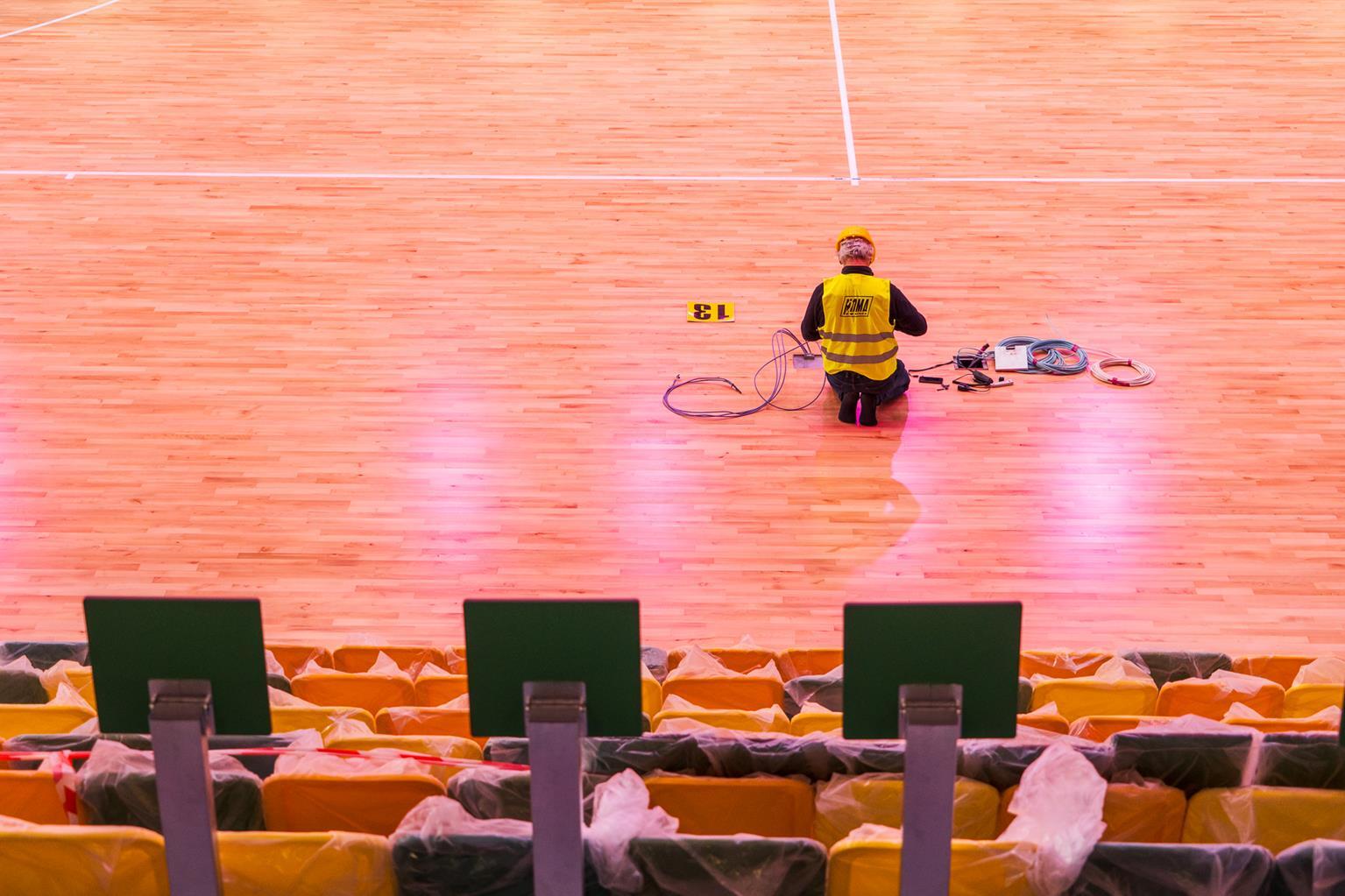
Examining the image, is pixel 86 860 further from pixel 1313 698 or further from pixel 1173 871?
pixel 1313 698

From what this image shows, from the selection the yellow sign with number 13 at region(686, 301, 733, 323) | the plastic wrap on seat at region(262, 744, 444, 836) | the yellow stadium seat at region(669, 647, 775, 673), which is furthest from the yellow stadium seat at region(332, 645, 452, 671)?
the yellow sign with number 13 at region(686, 301, 733, 323)

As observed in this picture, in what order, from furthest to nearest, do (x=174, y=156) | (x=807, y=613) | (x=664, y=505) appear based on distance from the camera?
(x=174, y=156) < (x=664, y=505) < (x=807, y=613)

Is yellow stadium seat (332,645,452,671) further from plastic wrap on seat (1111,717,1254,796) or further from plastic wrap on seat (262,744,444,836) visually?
plastic wrap on seat (1111,717,1254,796)

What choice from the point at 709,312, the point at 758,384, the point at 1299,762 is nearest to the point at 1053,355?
the point at 758,384

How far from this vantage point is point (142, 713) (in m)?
2.85

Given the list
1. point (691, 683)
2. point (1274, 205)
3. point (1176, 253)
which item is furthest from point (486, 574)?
point (1274, 205)

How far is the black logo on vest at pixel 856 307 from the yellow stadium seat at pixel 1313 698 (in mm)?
3278

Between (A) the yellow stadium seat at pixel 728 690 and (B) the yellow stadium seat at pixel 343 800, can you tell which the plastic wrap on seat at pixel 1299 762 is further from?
(B) the yellow stadium seat at pixel 343 800

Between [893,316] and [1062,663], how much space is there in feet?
9.16

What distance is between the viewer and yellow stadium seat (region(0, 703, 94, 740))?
399 cm

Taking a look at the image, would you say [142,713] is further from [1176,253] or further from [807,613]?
[1176,253]

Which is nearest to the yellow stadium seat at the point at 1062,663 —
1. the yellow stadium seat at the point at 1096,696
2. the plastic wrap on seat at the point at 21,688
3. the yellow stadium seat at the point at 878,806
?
the yellow stadium seat at the point at 1096,696

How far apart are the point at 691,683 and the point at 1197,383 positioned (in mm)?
4251

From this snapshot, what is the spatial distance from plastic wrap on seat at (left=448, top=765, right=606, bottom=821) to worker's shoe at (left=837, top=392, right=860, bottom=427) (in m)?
4.07
